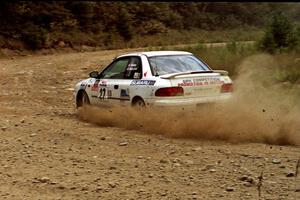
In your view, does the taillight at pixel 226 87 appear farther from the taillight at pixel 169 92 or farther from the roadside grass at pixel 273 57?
the roadside grass at pixel 273 57

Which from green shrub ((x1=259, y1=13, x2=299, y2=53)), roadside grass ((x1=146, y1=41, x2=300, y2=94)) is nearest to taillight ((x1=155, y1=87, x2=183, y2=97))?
roadside grass ((x1=146, y1=41, x2=300, y2=94))

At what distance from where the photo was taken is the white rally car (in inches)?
389

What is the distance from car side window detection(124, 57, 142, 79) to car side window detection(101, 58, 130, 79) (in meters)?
0.15

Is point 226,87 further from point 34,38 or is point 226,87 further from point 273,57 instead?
point 34,38

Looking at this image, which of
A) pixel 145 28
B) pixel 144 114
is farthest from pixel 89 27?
pixel 144 114

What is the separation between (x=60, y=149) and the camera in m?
8.61

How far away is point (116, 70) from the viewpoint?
11.5m

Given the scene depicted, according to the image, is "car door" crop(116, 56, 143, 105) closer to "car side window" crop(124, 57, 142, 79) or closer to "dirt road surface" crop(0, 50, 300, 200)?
"car side window" crop(124, 57, 142, 79)

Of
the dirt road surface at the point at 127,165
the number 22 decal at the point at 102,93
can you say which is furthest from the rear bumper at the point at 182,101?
the number 22 decal at the point at 102,93

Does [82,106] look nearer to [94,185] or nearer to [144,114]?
[144,114]

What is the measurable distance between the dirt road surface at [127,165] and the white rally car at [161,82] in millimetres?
708

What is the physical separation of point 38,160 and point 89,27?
89.3 feet

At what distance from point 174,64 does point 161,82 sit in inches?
32.7

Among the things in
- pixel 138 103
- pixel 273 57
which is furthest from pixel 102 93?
pixel 273 57
